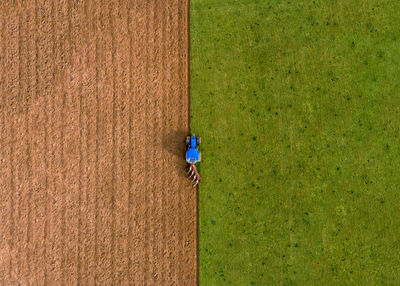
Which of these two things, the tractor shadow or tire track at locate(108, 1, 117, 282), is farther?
the tractor shadow

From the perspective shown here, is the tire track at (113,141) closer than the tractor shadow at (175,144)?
Yes

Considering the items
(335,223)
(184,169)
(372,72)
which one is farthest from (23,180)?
(372,72)

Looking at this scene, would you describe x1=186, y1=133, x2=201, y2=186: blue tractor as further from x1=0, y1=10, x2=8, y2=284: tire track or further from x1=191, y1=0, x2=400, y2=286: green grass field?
x1=0, y1=10, x2=8, y2=284: tire track

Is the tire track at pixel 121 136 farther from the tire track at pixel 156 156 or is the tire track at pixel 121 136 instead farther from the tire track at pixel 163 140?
the tire track at pixel 163 140

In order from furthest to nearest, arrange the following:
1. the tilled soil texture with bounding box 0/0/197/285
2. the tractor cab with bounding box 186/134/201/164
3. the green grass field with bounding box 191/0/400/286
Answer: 1. the tilled soil texture with bounding box 0/0/197/285
2. the green grass field with bounding box 191/0/400/286
3. the tractor cab with bounding box 186/134/201/164

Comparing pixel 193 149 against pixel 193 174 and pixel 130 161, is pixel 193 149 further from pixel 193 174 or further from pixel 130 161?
pixel 130 161

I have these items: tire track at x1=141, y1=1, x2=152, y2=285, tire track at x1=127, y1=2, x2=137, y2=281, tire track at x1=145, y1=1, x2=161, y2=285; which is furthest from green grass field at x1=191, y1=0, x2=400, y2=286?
tire track at x1=127, y1=2, x2=137, y2=281

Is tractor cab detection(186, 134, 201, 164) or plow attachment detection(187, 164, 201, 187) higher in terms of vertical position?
tractor cab detection(186, 134, 201, 164)

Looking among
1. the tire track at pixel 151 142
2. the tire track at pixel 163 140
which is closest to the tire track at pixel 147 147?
the tire track at pixel 151 142

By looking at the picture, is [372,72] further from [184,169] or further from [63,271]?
[63,271]
